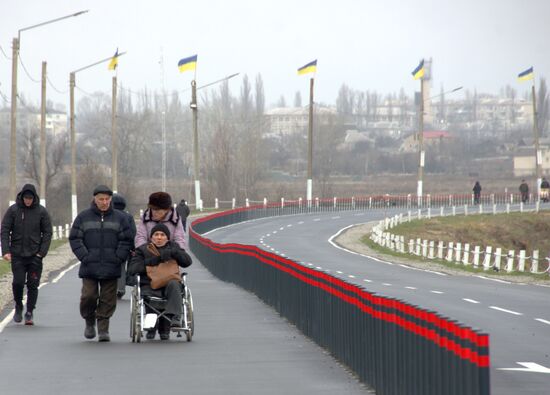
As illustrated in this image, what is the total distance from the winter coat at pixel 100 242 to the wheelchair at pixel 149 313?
1.13ft

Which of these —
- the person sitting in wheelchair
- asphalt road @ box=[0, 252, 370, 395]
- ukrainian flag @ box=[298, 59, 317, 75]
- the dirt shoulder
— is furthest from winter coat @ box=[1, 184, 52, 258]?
ukrainian flag @ box=[298, 59, 317, 75]

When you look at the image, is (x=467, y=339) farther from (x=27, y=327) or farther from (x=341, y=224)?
(x=341, y=224)

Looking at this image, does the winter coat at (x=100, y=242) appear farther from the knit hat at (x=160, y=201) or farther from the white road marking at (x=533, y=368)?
the white road marking at (x=533, y=368)

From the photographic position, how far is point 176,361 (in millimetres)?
13992

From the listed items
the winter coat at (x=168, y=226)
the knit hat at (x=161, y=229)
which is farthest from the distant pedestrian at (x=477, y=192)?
the knit hat at (x=161, y=229)

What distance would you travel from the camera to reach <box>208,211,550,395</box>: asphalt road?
14.1 meters

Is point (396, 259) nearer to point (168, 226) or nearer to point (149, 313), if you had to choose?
point (168, 226)

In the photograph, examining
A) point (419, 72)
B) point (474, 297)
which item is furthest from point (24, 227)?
point (419, 72)

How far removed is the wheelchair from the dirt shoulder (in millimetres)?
20784

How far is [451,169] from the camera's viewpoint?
195625 millimetres

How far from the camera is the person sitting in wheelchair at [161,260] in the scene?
1537 cm

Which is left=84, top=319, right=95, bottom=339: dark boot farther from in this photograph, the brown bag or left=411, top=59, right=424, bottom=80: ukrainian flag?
left=411, top=59, right=424, bottom=80: ukrainian flag

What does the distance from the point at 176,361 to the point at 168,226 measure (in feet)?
7.09

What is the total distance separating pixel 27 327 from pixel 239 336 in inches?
125
